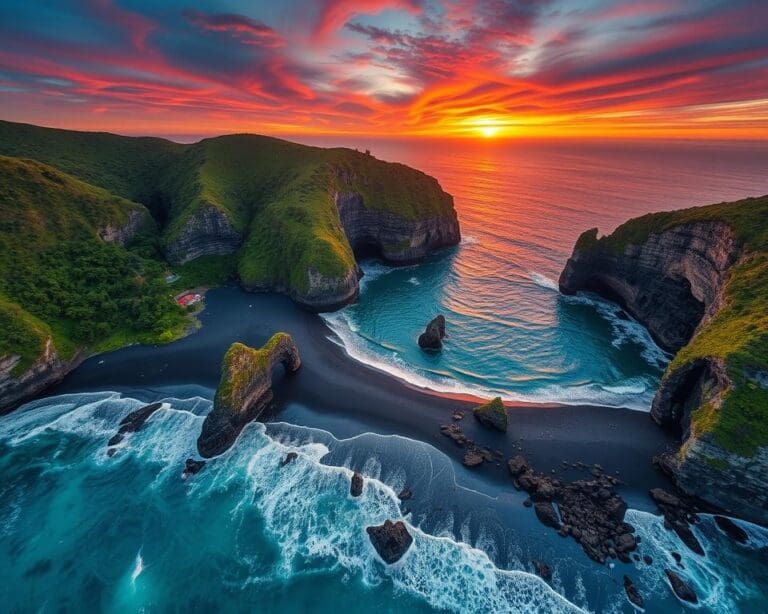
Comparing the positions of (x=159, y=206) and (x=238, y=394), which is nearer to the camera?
(x=238, y=394)

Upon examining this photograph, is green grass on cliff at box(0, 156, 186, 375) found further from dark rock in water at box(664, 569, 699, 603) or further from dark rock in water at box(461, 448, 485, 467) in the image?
dark rock in water at box(664, 569, 699, 603)

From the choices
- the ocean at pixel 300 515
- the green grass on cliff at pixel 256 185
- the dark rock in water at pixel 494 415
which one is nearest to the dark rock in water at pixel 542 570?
the ocean at pixel 300 515

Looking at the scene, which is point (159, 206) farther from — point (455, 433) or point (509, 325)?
point (455, 433)

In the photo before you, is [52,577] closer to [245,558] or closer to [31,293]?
[245,558]

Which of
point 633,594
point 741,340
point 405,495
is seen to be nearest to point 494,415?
point 405,495

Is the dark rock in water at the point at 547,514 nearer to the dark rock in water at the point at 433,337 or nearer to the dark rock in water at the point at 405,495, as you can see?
the dark rock in water at the point at 405,495

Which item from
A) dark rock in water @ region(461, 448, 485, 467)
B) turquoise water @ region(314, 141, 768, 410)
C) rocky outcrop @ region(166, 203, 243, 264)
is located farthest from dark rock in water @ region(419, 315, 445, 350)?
rocky outcrop @ region(166, 203, 243, 264)
